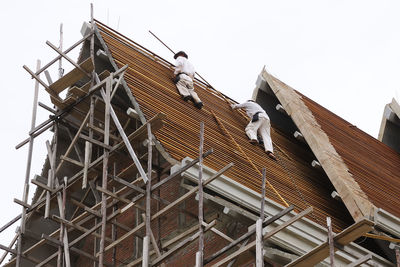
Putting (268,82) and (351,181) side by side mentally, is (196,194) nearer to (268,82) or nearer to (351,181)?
(351,181)

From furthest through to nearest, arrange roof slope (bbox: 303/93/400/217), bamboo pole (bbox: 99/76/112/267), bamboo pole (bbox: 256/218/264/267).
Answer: roof slope (bbox: 303/93/400/217) → bamboo pole (bbox: 99/76/112/267) → bamboo pole (bbox: 256/218/264/267)

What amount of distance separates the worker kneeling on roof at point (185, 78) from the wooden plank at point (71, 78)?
209 centimetres

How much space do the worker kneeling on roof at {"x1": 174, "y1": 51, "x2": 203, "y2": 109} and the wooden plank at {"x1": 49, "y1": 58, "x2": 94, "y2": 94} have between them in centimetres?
209

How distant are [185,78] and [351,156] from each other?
3500mm

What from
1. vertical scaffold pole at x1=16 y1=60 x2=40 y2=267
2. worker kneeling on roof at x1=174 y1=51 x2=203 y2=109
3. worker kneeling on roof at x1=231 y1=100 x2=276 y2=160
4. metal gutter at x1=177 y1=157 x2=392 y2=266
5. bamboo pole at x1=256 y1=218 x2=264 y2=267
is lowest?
bamboo pole at x1=256 y1=218 x2=264 y2=267

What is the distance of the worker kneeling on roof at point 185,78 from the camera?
17938 millimetres

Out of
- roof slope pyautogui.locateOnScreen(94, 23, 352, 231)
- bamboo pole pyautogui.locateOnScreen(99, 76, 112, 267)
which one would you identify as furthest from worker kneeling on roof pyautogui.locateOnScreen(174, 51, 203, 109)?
bamboo pole pyautogui.locateOnScreen(99, 76, 112, 267)

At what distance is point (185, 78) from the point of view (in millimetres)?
18234

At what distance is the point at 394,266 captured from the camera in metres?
15.6

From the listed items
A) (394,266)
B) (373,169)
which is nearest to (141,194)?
(394,266)

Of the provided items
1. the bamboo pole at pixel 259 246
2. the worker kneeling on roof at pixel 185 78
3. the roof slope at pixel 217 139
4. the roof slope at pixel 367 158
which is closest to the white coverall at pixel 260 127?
the roof slope at pixel 217 139

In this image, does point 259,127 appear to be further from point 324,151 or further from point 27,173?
point 27,173

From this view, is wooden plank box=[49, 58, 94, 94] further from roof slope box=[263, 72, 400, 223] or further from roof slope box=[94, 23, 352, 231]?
roof slope box=[263, 72, 400, 223]

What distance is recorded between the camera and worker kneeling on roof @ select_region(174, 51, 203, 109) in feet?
58.9
